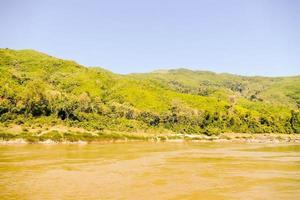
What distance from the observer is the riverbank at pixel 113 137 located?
89.3 meters

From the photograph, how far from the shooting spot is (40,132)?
9469 centimetres

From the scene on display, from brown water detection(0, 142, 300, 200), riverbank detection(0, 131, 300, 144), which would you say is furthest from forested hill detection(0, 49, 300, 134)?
brown water detection(0, 142, 300, 200)

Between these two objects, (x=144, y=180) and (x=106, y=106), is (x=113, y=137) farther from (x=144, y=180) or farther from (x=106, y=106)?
(x=144, y=180)

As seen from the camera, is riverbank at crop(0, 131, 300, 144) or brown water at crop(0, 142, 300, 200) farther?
riverbank at crop(0, 131, 300, 144)

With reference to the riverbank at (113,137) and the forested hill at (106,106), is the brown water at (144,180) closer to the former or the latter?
the riverbank at (113,137)

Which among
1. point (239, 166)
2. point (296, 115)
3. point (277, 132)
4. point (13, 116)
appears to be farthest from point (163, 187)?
point (296, 115)

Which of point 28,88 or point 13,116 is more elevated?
point 28,88

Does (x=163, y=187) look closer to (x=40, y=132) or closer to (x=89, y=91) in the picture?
(x=40, y=132)

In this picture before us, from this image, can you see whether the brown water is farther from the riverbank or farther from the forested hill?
the forested hill

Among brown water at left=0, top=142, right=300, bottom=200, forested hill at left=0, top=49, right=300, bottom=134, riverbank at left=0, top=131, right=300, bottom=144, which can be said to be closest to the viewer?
brown water at left=0, top=142, right=300, bottom=200

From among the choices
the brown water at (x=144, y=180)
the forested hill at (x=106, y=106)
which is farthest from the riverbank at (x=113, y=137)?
the brown water at (x=144, y=180)

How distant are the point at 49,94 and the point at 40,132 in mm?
23430

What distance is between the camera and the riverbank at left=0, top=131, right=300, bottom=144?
8931 centimetres

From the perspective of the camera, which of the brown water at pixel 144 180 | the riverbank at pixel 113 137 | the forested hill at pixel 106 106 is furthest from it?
the forested hill at pixel 106 106
